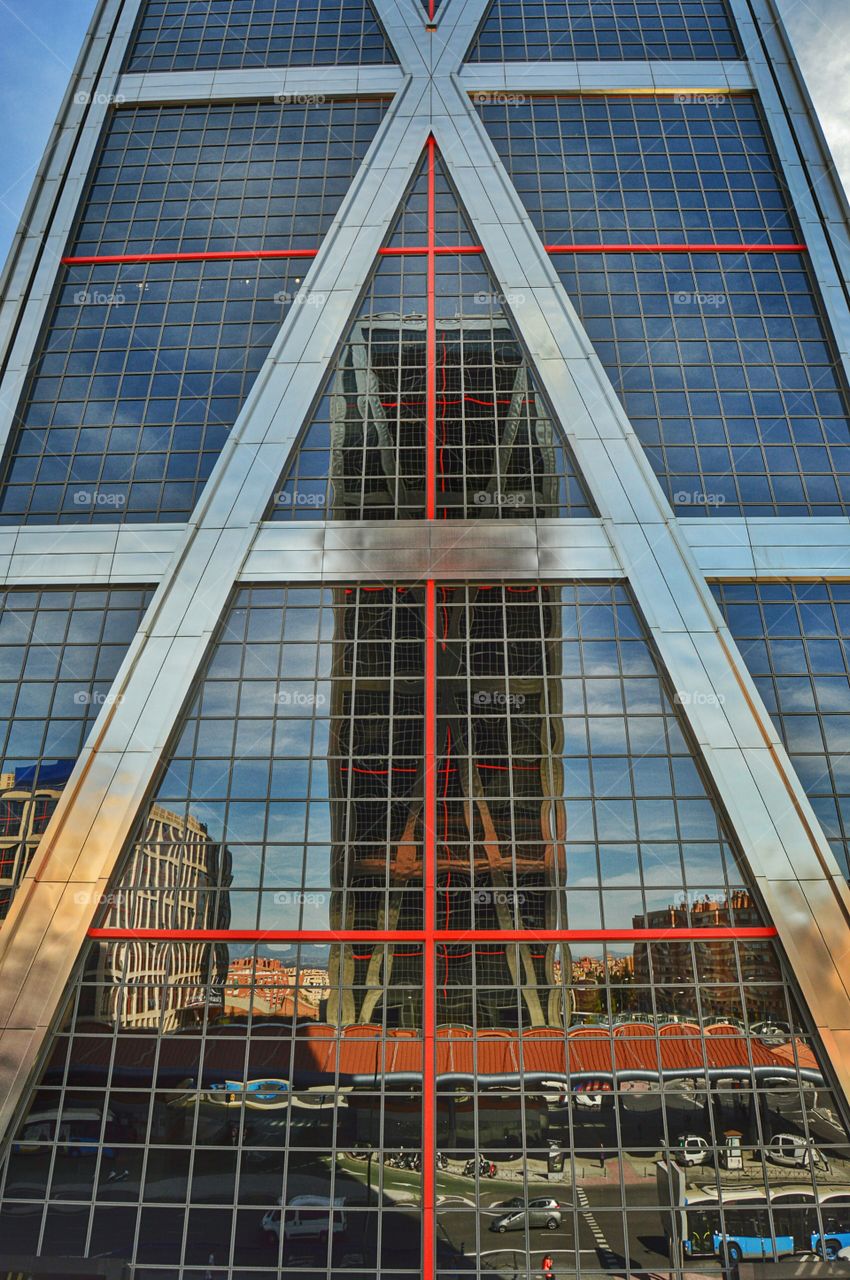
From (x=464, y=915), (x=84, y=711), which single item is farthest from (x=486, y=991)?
(x=84, y=711)

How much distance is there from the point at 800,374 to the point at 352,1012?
16209 mm

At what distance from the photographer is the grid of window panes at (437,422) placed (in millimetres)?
16938

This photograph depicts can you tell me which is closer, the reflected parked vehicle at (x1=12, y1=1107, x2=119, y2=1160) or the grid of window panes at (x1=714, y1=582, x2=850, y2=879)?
the reflected parked vehicle at (x1=12, y1=1107, x2=119, y2=1160)

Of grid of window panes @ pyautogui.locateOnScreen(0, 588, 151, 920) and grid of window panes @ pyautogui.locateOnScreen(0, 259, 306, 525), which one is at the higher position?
grid of window panes @ pyautogui.locateOnScreen(0, 259, 306, 525)

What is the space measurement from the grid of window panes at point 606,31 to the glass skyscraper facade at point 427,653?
135 millimetres

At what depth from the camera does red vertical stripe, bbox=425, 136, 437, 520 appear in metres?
16.9

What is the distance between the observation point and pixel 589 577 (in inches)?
638

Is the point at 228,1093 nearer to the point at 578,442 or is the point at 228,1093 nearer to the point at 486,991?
the point at 486,991

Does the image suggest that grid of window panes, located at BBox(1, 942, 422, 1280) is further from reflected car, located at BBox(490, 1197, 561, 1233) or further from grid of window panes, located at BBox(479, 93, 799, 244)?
grid of window panes, located at BBox(479, 93, 799, 244)

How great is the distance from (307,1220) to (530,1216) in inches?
135

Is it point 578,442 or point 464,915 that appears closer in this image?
point 464,915

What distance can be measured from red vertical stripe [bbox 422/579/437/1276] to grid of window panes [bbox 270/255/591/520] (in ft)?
8.28

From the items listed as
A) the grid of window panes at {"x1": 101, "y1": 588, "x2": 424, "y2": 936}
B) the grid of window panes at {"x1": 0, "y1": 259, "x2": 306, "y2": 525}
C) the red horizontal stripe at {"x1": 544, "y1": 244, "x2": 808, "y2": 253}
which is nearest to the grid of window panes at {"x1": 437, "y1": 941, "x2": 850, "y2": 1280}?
the grid of window panes at {"x1": 101, "y1": 588, "x2": 424, "y2": 936}

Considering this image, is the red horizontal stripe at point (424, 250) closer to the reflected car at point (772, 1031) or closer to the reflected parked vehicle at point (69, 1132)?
the reflected car at point (772, 1031)
